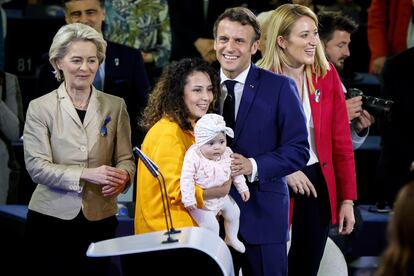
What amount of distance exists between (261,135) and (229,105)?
186 millimetres

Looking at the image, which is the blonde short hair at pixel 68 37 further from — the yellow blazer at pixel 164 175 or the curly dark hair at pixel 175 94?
the yellow blazer at pixel 164 175

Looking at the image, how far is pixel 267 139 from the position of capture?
4.53 metres

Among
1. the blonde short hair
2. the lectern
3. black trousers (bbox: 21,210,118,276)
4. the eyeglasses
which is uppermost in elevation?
the blonde short hair

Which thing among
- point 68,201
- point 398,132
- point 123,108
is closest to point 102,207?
point 68,201

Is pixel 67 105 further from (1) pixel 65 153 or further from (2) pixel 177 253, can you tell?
(2) pixel 177 253

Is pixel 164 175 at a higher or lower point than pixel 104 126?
lower

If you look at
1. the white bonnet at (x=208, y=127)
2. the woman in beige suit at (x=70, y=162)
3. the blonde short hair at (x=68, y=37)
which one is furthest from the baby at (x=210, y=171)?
the blonde short hair at (x=68, y=37)

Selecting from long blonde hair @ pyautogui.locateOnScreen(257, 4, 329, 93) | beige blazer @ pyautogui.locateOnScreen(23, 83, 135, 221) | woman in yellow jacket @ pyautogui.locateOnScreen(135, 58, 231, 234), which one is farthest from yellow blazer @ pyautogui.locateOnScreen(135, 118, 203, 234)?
long blonde hair @ pyautogui.locateOnScreen(257, 4, 329, 93)

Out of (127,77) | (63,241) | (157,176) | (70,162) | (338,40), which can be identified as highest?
(338,40)

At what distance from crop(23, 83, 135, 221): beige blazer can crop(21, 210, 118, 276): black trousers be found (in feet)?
0.12

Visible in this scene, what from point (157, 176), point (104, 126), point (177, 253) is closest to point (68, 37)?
point (104, 126)

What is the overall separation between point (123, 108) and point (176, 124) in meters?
0.48

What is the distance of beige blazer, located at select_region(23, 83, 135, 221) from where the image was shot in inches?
183

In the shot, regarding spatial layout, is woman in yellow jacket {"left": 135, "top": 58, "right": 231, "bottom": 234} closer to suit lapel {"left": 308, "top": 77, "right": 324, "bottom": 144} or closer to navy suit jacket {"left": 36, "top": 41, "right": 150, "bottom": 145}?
suit lapel {"left": 308, "top": 77, "right": 324, "bottom": 144}
